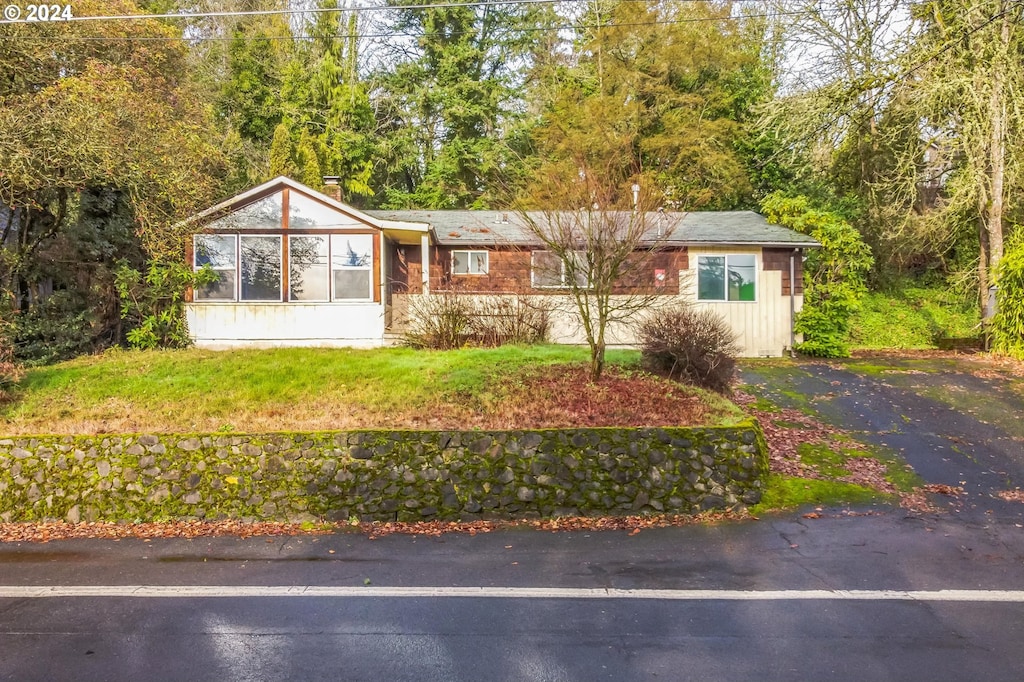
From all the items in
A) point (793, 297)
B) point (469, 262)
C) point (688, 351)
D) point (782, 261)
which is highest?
point (469, 262)

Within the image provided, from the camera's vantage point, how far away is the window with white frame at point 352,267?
1562 centimetres

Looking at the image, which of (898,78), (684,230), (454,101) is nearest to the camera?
(684,230)

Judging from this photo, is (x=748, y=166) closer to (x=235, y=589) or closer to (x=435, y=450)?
(x=435, y=450)

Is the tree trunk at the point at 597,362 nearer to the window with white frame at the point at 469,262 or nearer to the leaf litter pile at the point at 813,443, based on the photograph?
the leaf litter pile at the point at 813,443

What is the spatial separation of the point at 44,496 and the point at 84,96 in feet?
30.5

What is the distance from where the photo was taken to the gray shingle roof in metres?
16.6

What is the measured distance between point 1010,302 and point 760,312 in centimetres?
582

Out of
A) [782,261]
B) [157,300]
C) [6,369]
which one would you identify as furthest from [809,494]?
[157,300]

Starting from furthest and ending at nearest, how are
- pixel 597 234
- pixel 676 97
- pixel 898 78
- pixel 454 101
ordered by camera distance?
pixel 454 101
pixel 676 97
pixel 898 78
pixel 597 234

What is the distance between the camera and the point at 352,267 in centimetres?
1566

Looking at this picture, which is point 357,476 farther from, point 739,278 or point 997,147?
point 997,147

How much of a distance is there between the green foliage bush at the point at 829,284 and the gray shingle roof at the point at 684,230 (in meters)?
0.73

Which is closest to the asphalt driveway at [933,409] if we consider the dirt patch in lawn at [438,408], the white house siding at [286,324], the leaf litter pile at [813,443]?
the leaf litter pile at [813,443]

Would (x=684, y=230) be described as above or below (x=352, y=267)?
above
